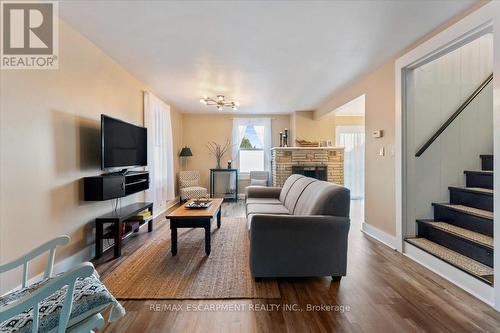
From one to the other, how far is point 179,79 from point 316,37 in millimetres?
2335

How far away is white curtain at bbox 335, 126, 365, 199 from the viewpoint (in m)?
7.16

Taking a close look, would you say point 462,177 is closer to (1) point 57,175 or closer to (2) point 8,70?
(1) point 57,175

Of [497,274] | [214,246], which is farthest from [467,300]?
[214,246]

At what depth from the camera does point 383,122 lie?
349 centimetres

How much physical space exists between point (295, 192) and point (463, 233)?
1861mm

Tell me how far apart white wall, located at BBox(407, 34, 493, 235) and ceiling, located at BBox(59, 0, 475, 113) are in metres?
0.71

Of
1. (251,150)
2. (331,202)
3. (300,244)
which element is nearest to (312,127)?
(251,150)

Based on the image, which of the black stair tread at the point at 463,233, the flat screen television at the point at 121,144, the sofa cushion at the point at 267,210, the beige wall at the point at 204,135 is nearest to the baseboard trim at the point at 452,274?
the black stair tread at the point at 463,233

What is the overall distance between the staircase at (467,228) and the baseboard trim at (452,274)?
43 mm

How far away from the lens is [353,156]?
718 cm

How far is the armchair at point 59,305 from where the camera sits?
37.6 inches

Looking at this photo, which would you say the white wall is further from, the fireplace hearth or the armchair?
the armchair

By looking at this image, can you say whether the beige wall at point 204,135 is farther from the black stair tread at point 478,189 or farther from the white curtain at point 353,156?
the black stair tread at point 478,189

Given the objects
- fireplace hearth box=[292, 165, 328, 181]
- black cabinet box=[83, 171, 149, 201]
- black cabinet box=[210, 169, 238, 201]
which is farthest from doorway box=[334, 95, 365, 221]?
black cabinet box=[83, 171, 149, 201]
